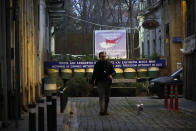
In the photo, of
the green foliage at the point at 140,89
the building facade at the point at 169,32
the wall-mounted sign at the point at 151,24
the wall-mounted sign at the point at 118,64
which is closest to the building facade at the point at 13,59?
the green foliage at the point at 140,89

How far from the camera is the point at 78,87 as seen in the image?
25078 millimetres

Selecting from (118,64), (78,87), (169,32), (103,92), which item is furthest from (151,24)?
(103,92)

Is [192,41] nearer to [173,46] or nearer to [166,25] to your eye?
[173,46]

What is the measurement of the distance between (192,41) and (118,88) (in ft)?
23.9

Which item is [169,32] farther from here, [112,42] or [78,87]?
[78,87]

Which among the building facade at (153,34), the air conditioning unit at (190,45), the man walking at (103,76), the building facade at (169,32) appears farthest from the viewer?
the building facade at (153,34)

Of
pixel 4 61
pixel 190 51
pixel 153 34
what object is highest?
pixel 153 34

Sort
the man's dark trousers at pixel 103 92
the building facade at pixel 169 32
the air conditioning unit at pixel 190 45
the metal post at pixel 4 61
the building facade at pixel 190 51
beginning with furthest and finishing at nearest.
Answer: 1. the building facade at pixel 169 32
2. the building facade at pixel 190 51
3. the air conditioning unit at pixel 190 45
4. the man's dark trousers at pixel 103 92
5. the metal post at pixel 4 61

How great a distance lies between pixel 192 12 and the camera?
65.6ft

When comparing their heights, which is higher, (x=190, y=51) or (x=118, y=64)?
(x=190, y=51)

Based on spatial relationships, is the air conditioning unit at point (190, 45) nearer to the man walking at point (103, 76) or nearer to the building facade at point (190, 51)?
the building facade at point (190, 51)

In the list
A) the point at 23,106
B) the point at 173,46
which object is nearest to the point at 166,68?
the point at 173,46

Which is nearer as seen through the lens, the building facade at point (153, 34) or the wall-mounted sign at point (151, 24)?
the wall-mounted sign at point (151, 24)

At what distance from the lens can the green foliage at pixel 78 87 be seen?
24.8 m
